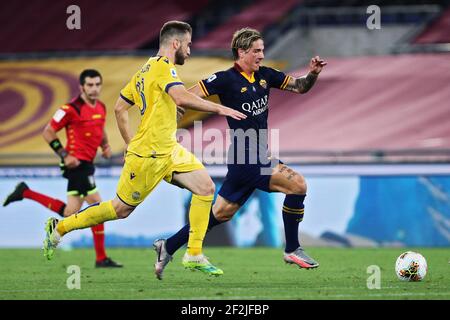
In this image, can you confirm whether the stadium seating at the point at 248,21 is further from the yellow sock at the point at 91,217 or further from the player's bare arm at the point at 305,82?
the yellow sock at the point at 91,217

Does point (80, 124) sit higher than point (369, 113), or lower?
lower

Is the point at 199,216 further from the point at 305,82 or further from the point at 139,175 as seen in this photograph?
the point at 305,82

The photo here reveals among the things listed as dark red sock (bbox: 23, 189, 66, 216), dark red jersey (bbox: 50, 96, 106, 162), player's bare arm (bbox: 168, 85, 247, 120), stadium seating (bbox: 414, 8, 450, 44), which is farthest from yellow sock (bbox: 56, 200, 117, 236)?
stadium seating (bbox: 414, 8, 450, 44)

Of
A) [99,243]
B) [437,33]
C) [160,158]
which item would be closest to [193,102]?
[160,158]

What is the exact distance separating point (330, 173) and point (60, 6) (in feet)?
43.3

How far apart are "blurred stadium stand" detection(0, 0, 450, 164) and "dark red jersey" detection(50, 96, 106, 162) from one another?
5.00 m

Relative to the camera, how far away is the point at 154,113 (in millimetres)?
10062

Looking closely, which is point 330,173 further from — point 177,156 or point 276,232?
point 177,156

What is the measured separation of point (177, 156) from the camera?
10258mm

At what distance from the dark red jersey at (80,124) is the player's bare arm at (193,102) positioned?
3.29 meters

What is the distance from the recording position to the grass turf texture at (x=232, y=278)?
358 inches

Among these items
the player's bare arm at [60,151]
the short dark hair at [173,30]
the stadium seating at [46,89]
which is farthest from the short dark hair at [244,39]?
the stadium seating at [46,89]

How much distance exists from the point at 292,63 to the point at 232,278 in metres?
13.0

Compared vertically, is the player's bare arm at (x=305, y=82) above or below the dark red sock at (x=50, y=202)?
above
